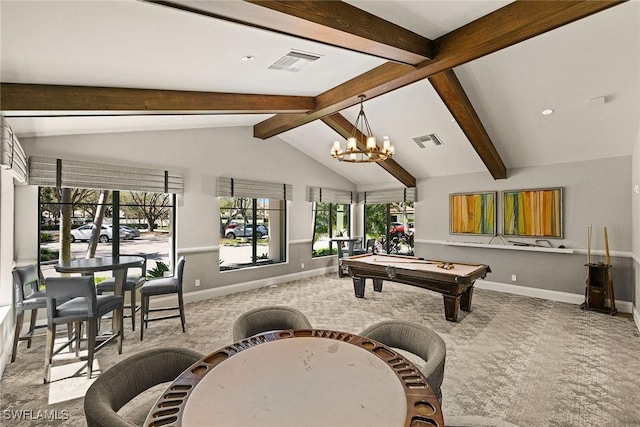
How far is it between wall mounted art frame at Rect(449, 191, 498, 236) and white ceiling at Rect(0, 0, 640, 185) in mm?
823

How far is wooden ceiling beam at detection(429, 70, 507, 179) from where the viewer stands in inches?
154

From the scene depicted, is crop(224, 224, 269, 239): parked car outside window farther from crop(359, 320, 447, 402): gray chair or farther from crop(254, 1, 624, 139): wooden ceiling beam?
crop(359, 320, 447, 402): gray chair

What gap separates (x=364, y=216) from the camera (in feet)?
29.0

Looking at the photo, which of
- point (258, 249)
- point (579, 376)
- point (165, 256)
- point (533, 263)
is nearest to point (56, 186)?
point (165, 256)

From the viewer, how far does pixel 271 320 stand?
250cm

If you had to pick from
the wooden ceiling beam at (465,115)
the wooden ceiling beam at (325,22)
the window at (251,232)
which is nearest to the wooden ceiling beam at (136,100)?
the wooden ceiling beam at (325,22)

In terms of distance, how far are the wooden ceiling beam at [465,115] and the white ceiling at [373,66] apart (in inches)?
6.5

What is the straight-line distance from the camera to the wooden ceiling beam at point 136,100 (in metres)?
2.83

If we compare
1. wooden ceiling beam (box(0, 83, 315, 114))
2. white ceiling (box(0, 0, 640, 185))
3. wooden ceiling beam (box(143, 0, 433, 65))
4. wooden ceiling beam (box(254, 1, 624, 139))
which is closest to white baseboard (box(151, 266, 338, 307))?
white ceiling (box(0, 0, 640, 185))

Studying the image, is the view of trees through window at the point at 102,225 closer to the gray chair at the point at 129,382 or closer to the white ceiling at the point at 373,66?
the white ceiling at the point at 373,66

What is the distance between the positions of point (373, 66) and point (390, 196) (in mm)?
4341

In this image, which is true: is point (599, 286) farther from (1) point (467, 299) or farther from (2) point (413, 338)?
(2) point (413, 338)

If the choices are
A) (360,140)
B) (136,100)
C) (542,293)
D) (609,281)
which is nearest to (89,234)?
(136,100)

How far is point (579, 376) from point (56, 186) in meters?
6.30
